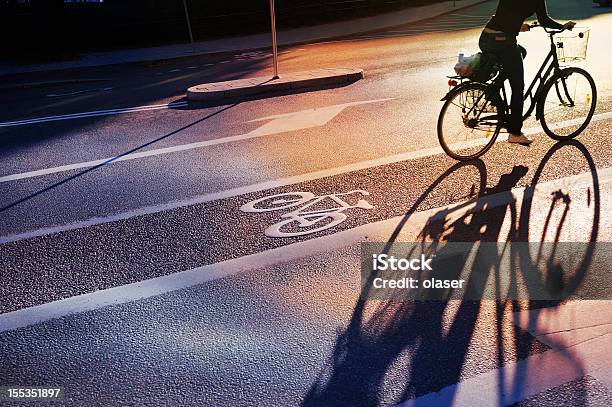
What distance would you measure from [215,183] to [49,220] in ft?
5.59

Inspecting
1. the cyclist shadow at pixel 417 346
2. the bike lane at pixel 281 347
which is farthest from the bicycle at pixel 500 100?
the bike lane at pixel 281 347

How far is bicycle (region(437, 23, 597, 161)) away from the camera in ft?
19.6

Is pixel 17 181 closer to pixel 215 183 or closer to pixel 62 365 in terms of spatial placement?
pixel 215 183

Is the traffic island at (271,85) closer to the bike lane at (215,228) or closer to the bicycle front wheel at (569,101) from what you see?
the bicycle front wheel at (569,101)

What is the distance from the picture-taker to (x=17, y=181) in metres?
6.57

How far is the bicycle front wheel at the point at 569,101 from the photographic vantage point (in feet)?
20.9

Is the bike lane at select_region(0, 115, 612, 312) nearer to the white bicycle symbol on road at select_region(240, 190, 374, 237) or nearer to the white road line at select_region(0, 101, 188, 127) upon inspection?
the white bicycle symbol on road at select_region(240, 190, 374, 237)

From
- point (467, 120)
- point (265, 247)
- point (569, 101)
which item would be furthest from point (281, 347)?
point (569, 101)

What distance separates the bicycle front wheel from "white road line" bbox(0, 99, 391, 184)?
305 centimetres

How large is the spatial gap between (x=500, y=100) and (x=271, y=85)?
5426mm

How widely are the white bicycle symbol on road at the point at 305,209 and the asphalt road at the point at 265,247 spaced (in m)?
0.03

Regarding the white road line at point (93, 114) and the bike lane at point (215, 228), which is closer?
the bike lane at point (215, 228)

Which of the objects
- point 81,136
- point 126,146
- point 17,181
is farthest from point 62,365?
point 81,136

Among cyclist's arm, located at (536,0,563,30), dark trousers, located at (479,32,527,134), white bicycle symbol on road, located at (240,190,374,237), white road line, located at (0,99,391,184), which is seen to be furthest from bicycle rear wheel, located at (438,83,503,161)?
white road line, located at (0,99,391,184)
